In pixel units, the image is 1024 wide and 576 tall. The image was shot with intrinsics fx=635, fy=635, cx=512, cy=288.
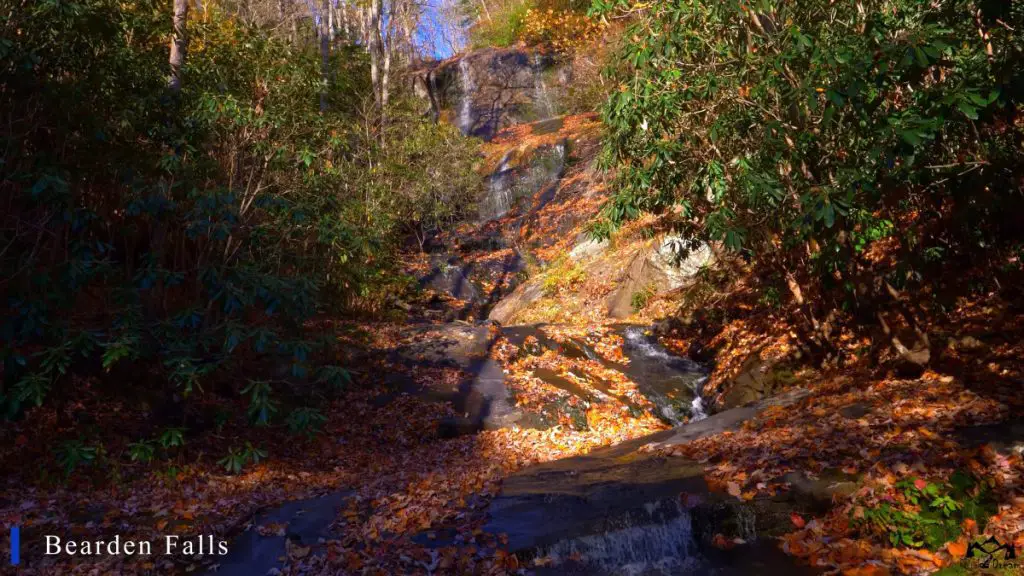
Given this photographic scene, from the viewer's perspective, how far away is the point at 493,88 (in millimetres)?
39438

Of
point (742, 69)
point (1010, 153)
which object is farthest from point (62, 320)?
point (1010, 153)

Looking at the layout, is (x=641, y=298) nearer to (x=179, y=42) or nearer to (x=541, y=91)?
(x=179, y=42)

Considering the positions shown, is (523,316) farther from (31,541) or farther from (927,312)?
(31,541)

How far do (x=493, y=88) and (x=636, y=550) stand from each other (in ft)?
121

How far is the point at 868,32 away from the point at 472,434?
27.0 feet

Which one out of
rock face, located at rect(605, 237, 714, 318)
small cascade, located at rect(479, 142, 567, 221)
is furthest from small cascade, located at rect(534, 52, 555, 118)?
rock face, located at rect(605, 237, 714, 318)

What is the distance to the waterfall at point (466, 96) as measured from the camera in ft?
127

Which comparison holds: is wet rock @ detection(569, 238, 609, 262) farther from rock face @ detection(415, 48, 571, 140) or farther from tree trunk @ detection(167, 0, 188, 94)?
rock face @ detection(415, 48, 571, 140)

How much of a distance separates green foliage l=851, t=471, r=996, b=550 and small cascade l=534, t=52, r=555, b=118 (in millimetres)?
34287

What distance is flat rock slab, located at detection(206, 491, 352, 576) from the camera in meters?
5.61

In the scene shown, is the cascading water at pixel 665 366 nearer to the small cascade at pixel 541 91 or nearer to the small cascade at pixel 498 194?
the small cascade at pixel 498 194

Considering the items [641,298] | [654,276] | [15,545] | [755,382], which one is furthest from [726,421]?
[654,276]

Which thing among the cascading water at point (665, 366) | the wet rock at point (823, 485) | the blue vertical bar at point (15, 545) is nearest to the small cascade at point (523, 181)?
the cascading water at point (665, 366)

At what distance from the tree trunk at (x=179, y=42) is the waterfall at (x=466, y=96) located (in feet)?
95.4
